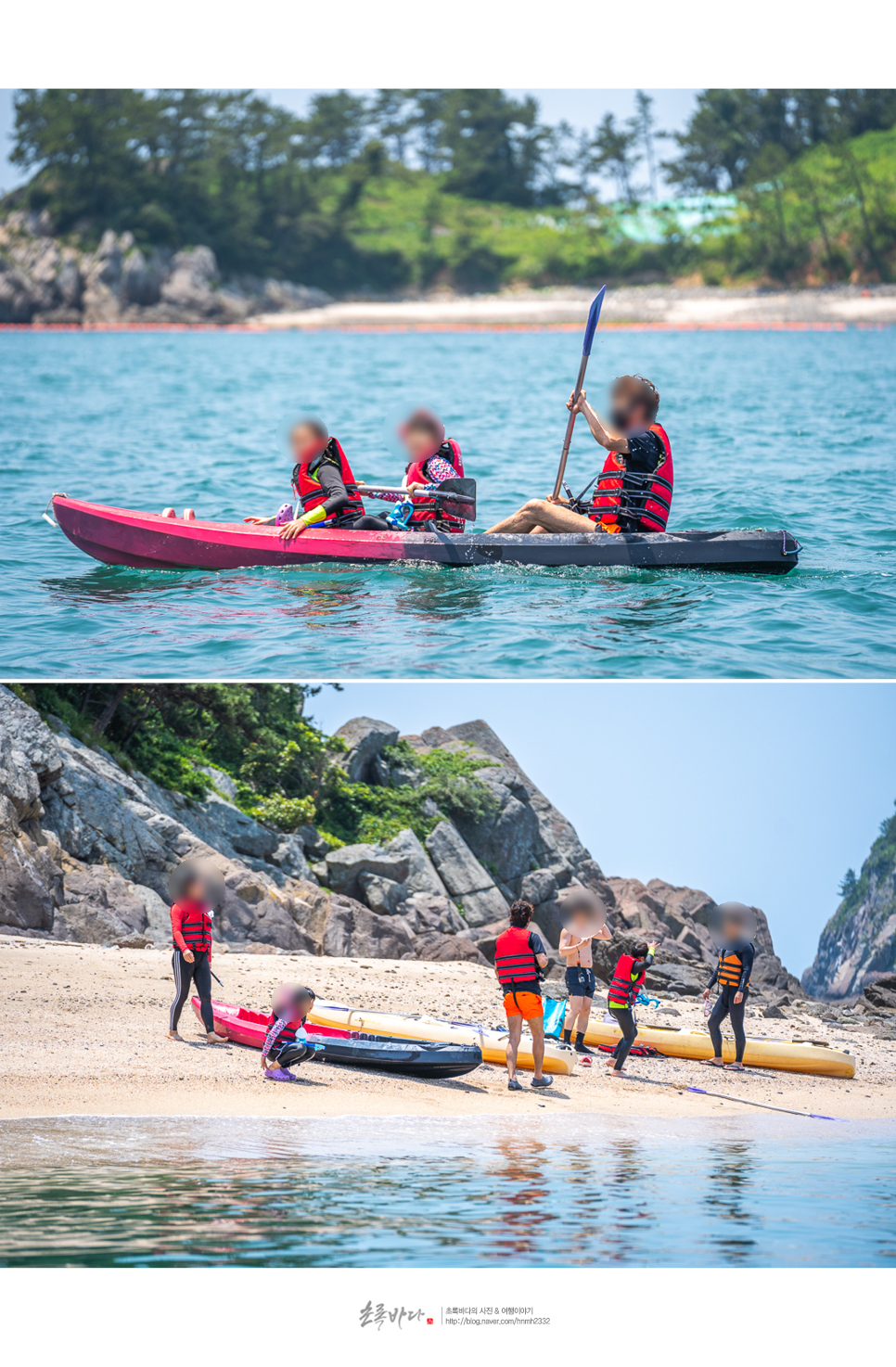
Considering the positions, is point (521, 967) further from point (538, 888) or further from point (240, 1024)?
point (538, 888)

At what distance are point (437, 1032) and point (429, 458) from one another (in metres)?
4.41

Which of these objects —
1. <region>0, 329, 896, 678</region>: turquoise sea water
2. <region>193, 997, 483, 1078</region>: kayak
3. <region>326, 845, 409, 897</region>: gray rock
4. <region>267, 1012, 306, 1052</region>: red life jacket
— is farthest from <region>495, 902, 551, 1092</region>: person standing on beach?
<region>326, 845, 409, 897</region>: gray rock

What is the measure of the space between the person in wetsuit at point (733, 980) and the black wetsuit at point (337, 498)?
3.99m

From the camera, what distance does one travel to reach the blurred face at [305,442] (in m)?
9.03

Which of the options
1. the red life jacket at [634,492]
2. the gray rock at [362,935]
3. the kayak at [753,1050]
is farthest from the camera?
the gray rock at [362,935]

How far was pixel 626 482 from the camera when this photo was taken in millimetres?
8961

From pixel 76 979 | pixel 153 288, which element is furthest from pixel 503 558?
pixel 153 288

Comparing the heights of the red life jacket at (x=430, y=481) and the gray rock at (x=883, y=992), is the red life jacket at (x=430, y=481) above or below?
above

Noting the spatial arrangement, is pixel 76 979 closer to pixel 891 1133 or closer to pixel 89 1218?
pixel 89 1218

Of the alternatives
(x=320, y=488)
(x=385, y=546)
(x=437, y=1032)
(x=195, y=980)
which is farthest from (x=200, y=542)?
(x=437, y=1032)

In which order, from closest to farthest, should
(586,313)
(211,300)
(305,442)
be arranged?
(305,442), (586,313), (211,300)

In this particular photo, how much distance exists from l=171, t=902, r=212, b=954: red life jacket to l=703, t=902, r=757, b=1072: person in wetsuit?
11.1 feet

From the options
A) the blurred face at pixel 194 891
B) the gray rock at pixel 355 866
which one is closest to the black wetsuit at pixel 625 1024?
the blurred face at pixel 194 891

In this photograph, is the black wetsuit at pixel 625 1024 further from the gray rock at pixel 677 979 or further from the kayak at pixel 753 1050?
the gray rock at pixel 677 979
